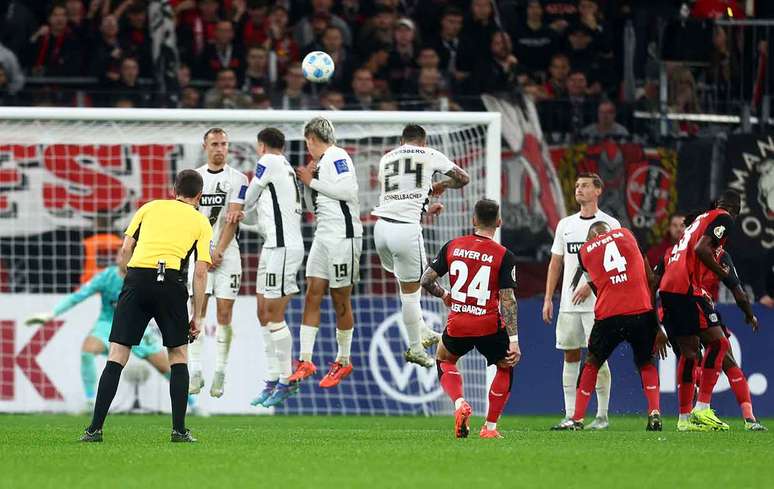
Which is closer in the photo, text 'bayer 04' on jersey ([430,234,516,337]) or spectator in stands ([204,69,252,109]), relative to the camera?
text 'bayer 04' on jersey ([430,234,516,337])

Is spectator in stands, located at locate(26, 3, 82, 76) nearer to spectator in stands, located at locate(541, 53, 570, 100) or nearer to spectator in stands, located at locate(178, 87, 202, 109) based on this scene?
spectator in stands, located at locate(178, 87, 202, 109)

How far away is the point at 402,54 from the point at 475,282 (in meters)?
8.95

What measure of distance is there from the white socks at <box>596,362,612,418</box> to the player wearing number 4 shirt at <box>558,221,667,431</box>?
→ 0.72 m

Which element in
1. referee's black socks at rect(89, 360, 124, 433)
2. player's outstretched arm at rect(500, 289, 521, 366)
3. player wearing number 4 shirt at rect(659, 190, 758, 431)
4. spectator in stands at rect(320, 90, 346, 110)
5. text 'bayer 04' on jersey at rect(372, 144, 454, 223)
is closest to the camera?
referee's black socks at rect(89, 360, 124, 433)

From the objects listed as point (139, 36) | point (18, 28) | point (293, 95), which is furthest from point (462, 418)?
point (18, 28)

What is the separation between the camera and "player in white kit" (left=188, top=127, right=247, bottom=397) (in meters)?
13.8

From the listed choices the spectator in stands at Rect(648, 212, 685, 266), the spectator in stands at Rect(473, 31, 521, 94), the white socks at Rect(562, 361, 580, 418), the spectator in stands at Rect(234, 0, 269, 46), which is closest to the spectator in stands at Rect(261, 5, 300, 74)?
the spectator in stands at Rect(234, 0, 269, 46)

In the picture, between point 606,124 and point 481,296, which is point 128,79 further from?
point 481,296

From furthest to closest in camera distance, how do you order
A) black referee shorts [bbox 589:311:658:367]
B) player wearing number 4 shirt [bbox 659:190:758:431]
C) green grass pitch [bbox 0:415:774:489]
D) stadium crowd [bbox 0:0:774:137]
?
1. stadium crowd [bbox 0:0:774:137]
2. player wearing number 4 shirt [bbox 659:190:758:431]
3. black referee shorts [bbox 589:311:658:367]
4. green grass pitch [bbox 0:415:774:489]

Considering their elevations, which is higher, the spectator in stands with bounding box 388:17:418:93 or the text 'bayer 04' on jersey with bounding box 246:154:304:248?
the spectator in stands with bounding box 388:17:418:93

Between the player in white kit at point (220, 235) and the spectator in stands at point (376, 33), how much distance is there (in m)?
6.04

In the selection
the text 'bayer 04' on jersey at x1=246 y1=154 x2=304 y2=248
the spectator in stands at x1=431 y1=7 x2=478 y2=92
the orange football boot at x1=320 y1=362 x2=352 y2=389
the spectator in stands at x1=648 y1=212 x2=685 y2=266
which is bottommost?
the orange football boot at x1=320 y1=362 x2=352 y2=389

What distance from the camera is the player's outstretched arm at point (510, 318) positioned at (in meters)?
11.0

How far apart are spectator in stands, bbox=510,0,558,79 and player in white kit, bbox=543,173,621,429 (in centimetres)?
713
